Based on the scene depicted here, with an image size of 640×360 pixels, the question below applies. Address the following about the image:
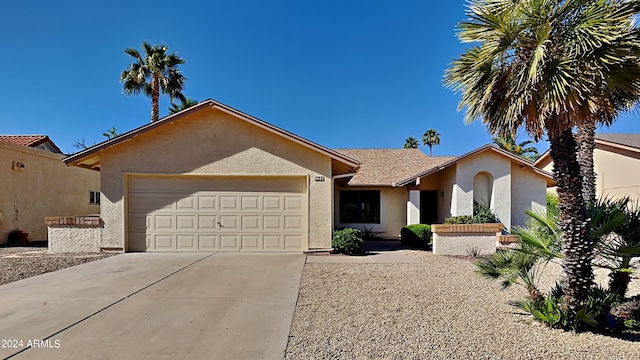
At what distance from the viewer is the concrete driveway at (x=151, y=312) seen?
14.2ft

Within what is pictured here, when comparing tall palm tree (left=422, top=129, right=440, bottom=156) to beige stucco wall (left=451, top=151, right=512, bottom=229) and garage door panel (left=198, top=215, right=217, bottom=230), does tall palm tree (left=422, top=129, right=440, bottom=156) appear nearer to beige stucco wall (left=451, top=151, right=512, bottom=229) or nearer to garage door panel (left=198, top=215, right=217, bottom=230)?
beige stucco wall (left=451, top=151, right=512, bottom=229)

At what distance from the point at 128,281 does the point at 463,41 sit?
28.6 ft

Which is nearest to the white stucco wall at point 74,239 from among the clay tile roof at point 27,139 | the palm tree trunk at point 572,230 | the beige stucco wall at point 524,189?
the clay tile roof at point 27,139

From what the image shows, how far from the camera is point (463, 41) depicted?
5668 millimetres

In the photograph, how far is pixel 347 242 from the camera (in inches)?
459

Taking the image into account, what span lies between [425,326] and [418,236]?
8.85 m

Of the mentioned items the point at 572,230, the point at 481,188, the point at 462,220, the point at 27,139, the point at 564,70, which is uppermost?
the point at 27,139

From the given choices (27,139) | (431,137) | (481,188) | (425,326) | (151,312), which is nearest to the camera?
(425,326)

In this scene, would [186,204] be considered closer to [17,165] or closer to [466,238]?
[17,165]

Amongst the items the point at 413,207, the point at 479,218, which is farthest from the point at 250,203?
the point at 479,218

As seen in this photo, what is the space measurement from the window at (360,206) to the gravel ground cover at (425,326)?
912cm

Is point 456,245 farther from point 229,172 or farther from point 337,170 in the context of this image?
point 229,172

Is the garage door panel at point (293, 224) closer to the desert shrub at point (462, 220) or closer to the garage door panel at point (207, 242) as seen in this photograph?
the garage door panel at point (207, 242)

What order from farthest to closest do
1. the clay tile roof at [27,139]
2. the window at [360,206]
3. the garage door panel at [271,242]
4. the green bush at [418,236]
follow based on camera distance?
1. the clay tile roof at [27,139]
2. the window at [360,206]
3. the green bush at [418,236]
4. the garage door panel at [271,242]
